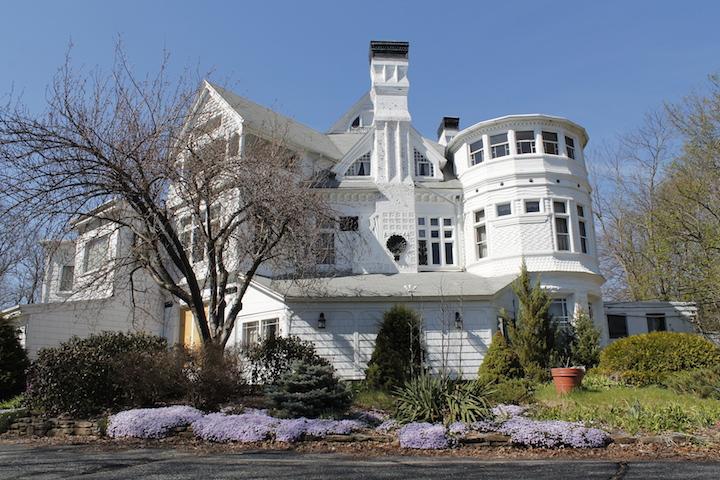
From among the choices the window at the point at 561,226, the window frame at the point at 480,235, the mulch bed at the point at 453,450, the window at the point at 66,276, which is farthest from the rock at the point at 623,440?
the window at the point at 66,276

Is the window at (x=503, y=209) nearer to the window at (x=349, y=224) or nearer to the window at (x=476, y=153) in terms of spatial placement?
the window at (x=476, y=153)

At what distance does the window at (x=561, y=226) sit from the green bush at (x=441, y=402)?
33.7 feet

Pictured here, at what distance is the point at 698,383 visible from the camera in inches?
480

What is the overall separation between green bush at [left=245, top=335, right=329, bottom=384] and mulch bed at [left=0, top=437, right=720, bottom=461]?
4.60 meters

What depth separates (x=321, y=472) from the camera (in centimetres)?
685

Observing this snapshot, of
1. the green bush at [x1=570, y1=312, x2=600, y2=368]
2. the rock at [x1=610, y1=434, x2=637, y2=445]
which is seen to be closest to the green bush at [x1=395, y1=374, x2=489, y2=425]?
the rock at [x1=610, y1=434, x2=637, y2=445]

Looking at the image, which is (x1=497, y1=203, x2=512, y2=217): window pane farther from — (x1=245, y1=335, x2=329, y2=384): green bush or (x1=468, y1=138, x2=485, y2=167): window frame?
(x1=245, y1=335, x2=329, y2=384): green bush

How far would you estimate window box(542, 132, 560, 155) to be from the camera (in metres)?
20.5

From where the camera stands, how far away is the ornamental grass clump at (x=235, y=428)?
951cm

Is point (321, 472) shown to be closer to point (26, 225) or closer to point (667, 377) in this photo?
point (26, 225)

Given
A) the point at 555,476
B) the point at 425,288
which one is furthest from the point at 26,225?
the point at 425,288

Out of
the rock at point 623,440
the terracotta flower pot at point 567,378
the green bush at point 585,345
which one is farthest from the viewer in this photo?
the green bush at point 585,345

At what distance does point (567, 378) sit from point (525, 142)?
1021 cm

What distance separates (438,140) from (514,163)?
42.1 ft
